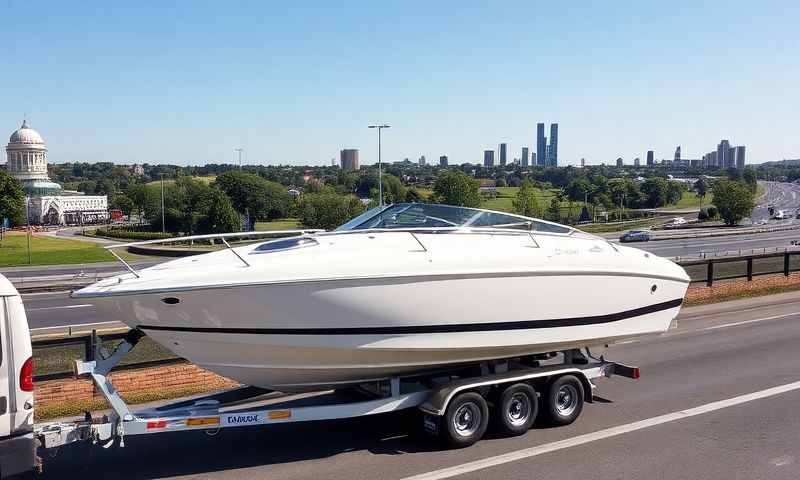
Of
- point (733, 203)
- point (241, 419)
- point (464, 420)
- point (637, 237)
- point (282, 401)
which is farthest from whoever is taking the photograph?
point (733, 203)

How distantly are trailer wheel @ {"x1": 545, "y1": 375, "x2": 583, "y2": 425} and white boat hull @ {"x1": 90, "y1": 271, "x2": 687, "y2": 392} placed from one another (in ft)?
1.50

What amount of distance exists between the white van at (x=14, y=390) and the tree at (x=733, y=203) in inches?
2893

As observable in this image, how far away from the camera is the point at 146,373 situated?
33.0 feet

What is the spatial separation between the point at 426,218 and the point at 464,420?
2.47 meters

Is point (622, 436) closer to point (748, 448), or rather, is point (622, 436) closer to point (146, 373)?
point (748, 448)

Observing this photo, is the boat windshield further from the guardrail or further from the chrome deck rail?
the guardrail

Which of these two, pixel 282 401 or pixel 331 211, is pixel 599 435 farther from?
pixel 331 211

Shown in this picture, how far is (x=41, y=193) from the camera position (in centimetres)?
12262

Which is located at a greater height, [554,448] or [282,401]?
[282,401]

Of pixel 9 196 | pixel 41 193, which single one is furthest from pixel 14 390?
pixel 41 193

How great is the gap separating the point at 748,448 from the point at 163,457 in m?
6.68

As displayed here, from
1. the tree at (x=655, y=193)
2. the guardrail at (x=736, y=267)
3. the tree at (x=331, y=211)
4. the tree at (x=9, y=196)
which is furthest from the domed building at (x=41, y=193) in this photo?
the guardrail at (x=736, y=267)

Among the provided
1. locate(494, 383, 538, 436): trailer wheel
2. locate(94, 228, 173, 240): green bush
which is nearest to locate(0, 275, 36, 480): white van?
locate(494, 383, 538, 436): trailer wheel

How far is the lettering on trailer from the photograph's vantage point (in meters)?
7.21
